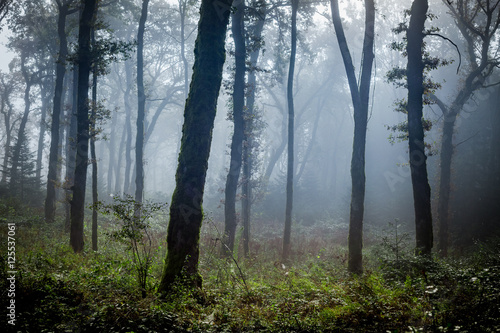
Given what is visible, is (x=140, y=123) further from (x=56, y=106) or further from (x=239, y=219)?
(x=239, y=219)

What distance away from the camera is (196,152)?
561 cm

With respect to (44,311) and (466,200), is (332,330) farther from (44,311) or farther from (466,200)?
(466,200)

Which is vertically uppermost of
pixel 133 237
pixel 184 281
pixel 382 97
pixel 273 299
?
pixel 382 97

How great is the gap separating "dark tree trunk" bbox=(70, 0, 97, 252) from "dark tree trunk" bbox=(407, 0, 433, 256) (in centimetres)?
1109

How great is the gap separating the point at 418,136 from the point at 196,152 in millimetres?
7379

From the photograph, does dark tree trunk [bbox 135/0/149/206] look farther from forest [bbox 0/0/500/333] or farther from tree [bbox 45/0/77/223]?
tree [bbox 45/0/77/223]

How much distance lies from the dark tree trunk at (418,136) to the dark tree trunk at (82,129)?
437 inches

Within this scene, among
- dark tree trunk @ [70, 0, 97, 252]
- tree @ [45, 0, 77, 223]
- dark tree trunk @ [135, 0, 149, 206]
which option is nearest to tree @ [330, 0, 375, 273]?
dark tree trunk @ [70, 0, 97, 252]

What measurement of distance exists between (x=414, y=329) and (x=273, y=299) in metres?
2.26

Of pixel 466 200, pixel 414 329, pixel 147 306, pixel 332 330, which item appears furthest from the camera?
pixel 466 200

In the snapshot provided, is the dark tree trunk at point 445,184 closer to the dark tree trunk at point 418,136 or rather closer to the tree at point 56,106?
the dark tree trunk at point 418,136

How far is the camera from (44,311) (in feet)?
13.9

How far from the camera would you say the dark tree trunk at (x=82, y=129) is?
10125 mm

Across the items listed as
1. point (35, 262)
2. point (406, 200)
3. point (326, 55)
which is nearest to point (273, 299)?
point (35, 262)
